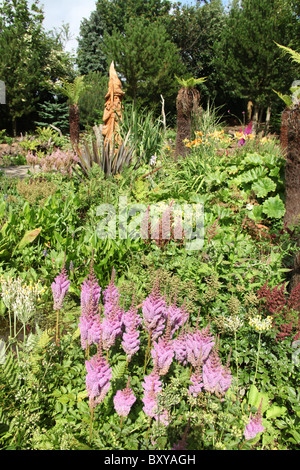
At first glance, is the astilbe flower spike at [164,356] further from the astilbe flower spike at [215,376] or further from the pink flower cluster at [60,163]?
the pink flower cluster at [60,163]

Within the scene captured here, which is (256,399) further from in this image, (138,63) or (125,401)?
(138,63)

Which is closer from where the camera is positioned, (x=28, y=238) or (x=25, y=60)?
(x=28, y=238)

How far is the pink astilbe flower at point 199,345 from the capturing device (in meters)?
1.29

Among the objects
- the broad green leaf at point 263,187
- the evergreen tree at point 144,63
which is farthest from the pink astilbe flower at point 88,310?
the evergreen tree at point 144,63

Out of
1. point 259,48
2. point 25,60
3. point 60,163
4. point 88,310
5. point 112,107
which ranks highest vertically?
point 259,48

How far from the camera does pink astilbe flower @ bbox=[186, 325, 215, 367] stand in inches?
50.8

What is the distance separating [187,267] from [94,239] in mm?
768

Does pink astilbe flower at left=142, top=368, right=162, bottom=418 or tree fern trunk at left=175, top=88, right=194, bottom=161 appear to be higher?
tree fern trunk at left=175, top=88, right=194, bottom=161

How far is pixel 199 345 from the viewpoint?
131 centimetres

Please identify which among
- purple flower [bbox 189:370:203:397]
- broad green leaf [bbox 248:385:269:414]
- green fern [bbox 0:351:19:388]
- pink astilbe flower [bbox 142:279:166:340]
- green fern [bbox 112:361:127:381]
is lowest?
broad green leaf [bbox 248:385:269:414]

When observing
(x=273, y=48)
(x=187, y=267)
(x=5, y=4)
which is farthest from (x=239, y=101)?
(x=187, y=267)

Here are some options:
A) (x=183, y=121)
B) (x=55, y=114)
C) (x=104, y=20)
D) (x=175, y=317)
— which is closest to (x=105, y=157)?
(x=183, y=121)

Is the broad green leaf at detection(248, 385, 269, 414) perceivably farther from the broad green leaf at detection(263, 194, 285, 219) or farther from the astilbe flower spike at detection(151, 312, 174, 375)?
the broad green leaf at detection(263, 194, 285, 219)

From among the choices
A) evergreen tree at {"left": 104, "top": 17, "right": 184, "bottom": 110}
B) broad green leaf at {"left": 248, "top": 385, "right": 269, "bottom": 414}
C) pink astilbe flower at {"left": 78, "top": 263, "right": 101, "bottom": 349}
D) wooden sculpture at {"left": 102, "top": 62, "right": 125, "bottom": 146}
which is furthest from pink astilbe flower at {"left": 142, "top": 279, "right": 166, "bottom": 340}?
evergreen tree at {"left": 104, "top": 17, "right": 184, "bottom": 110}
